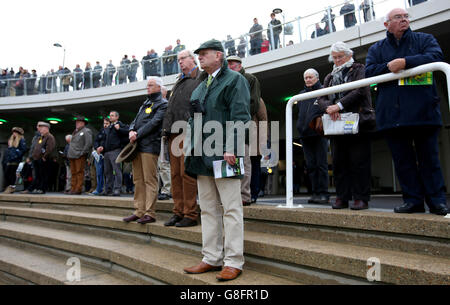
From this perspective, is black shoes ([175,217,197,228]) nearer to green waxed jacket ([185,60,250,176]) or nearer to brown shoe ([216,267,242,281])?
green waxed jacket ([185,60,250,176])

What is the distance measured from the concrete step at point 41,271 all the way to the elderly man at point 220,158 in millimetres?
1080

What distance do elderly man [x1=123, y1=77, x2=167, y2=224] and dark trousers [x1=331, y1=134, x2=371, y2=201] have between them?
2.18 m

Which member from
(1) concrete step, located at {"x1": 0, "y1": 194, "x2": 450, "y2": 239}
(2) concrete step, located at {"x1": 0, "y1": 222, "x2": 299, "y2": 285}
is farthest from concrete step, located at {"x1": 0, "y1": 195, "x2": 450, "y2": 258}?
(2) concrete step, located at {"x1": 0, "y1": 222, "x2": 299, "y2": 285}

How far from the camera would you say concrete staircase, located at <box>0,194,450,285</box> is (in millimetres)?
1914

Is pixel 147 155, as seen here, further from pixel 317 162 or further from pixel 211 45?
pixel 317 162

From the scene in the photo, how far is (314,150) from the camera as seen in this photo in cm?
379

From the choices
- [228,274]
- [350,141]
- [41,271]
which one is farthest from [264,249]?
[41,271]

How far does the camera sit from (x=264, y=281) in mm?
2146

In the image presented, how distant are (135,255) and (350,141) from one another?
2.48 metres

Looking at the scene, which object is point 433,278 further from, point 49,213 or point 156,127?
point 49,213

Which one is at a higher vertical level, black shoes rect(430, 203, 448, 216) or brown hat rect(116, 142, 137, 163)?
brown hat rect(116, 142, 137, 163)

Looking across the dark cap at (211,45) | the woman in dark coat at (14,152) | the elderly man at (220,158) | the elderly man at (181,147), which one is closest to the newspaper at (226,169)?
the elderly man at (220,158)
